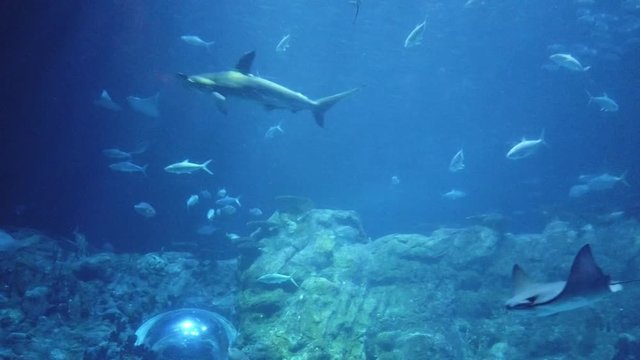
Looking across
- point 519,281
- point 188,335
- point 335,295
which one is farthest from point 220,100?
point 519,281

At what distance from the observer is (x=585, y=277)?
3.62m

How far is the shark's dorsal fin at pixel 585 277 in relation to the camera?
11.8ft

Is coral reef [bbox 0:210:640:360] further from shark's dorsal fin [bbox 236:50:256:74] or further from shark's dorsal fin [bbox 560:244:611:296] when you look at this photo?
shark's dorsal fin [bbox 560:244:611:296]

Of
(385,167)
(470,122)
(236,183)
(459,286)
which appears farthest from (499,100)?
(459,286)

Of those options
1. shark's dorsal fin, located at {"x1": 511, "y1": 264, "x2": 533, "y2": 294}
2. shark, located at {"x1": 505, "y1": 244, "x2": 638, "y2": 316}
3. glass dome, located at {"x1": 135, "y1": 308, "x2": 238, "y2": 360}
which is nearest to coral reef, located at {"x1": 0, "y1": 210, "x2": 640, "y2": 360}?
glass dome, located at {"x1": 135, "y1": 308, "x2": 238, "y2": 360}

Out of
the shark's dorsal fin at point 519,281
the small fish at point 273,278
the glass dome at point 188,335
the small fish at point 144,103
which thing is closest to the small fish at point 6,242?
the glass dome at point 188,335

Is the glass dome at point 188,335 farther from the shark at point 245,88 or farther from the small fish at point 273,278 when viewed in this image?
the shark at point 245,88

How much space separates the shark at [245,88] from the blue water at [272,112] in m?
3.11

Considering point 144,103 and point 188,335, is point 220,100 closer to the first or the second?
point 188,335

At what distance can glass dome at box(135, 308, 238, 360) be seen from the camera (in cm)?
1001

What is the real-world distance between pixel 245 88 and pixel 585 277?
260 inches

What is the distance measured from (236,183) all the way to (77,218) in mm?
14373

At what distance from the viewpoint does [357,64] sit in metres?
33.7

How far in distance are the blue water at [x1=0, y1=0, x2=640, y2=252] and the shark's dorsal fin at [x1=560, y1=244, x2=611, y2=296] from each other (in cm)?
986
